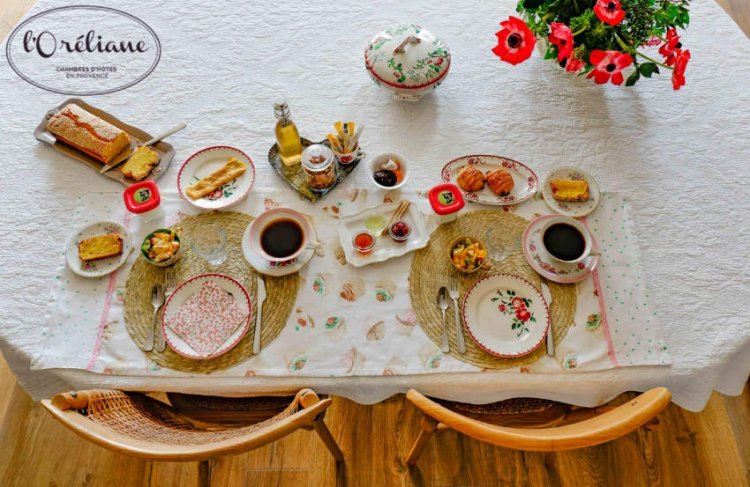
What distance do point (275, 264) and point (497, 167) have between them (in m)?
0.57

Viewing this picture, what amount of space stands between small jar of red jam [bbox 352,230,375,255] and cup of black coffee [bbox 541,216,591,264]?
1.21 ft

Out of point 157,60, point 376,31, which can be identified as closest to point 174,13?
point 157,60

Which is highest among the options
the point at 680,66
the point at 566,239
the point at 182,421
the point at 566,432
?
the point at 680,66

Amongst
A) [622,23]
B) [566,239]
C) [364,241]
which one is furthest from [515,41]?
[364,241]

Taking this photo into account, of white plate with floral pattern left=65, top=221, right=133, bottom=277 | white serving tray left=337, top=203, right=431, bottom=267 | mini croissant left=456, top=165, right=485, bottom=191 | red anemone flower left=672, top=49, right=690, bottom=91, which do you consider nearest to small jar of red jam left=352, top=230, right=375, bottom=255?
white serving tray left=337, top=203, right=431, bottom=267

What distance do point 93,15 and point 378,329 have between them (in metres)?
1.21

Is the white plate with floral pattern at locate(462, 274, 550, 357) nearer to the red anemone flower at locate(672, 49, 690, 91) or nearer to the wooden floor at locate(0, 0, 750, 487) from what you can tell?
the red anemone flower at locate(672, 49, 690, 91)

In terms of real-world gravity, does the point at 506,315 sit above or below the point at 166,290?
below

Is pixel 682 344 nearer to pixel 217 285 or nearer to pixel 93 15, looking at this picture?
pixel 217 285

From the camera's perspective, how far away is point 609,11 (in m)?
1.06

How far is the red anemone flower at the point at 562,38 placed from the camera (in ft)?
3.62

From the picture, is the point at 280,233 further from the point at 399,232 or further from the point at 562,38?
the point at 562,38

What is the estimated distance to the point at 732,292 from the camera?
1.05 m

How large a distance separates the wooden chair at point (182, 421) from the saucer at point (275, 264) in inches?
9.8
